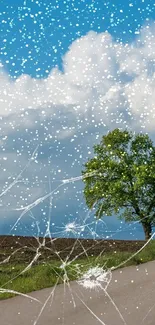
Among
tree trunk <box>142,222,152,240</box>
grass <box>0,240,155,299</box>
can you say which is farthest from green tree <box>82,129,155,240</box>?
grass <box>0,240,155,299</box>

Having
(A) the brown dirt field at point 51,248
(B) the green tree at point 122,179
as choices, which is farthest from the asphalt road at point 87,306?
(B) the green tree at point 122,179

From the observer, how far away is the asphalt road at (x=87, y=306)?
8453 millimetres

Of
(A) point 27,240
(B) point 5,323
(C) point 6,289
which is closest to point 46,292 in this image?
(C) point 6,289

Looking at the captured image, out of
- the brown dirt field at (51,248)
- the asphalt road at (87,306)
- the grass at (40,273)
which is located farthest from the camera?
the brown dirt field at (51,248)

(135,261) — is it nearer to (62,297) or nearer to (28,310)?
(62,297)

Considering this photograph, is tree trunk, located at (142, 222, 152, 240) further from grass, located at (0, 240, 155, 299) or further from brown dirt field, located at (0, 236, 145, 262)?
grass, located at (0, 240, 155, 299)

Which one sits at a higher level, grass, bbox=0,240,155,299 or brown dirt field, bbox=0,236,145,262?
brown dirt field, bbox=0,236,145,262

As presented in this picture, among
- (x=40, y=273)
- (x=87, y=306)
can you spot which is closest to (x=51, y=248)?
(x=40, y=273)

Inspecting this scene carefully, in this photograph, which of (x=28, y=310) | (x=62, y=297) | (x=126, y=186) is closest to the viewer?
(x=28, y=310)

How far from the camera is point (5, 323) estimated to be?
8.42 meters

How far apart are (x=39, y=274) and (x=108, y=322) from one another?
4.35 m

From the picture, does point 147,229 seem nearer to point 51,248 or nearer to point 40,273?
point 51,248

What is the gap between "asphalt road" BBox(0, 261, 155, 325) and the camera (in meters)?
8.45

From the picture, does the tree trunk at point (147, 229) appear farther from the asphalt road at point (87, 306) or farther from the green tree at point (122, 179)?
the asphalt road at point (87, 306)
